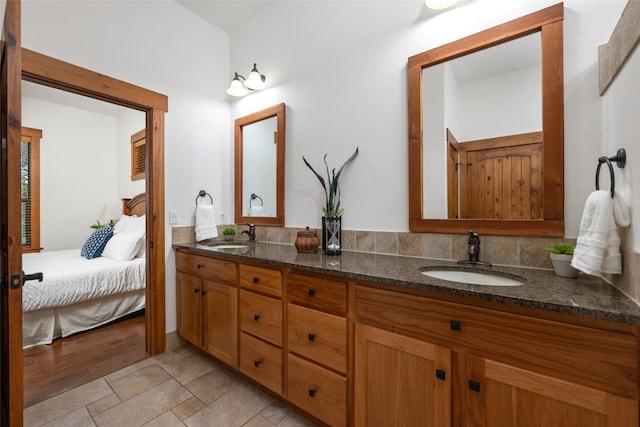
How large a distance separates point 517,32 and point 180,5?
2567 mm

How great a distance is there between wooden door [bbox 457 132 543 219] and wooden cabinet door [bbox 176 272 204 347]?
6.29 ft

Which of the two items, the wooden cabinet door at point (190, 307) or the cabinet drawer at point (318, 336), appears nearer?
the cabinet drawer at point (318, 336)

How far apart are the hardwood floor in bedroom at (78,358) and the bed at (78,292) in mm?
123

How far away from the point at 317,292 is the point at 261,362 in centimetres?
67

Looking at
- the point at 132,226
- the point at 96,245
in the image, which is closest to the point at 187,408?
the point at 96,245

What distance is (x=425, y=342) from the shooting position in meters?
1.05

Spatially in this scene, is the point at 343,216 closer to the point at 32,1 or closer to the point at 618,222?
the point at 618,222

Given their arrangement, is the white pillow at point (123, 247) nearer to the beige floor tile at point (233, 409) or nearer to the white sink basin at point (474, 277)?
the beige floor tile at point (233, 409)

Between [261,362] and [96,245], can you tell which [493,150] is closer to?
[261,362]

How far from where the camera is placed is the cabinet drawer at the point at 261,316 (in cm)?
155

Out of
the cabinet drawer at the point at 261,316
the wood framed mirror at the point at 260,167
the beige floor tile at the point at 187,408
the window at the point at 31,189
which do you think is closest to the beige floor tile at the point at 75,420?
the beige floor tile at the point at 187,408

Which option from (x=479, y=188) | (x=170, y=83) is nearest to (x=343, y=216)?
(x=479, y=188)

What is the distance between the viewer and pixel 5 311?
107cm

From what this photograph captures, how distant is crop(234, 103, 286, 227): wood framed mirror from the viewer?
228cm
